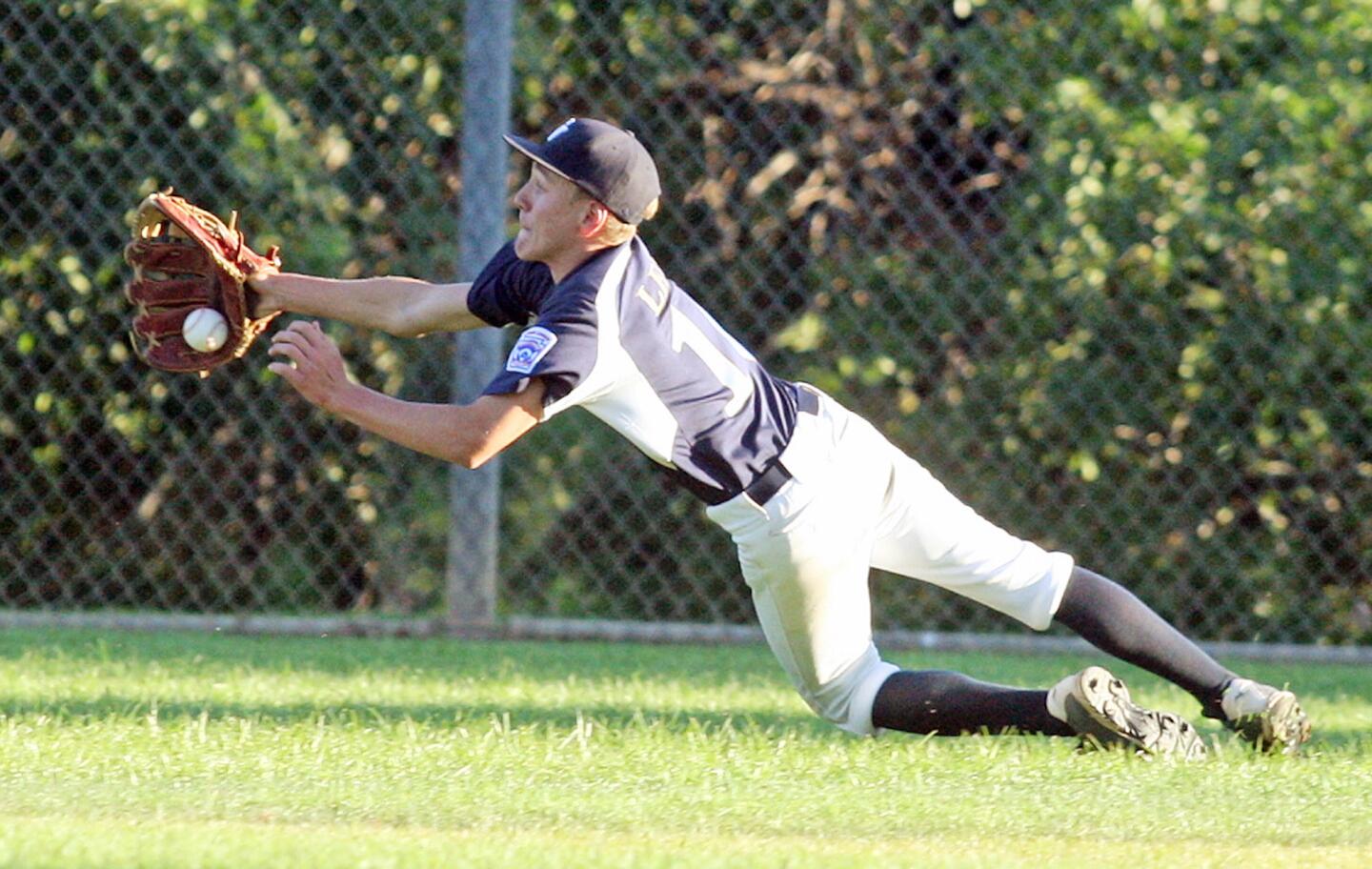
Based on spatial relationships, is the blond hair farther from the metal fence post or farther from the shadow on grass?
the metal fence post

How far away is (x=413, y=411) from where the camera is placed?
12.3ft

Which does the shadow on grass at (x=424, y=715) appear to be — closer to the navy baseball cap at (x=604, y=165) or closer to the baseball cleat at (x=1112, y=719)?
the baseball cleat at (x=1112, y=719)

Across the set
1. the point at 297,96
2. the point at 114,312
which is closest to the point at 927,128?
the point at 297,96

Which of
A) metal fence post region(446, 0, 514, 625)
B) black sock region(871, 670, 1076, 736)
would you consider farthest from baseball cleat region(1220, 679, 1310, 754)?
metal fence post region(446, 0, 514, 625)

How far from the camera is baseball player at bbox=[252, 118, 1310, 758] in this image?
3.74m

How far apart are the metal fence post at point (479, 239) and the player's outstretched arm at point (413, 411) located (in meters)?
2.46

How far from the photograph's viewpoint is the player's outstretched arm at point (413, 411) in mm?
3691

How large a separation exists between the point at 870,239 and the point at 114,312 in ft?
8.28

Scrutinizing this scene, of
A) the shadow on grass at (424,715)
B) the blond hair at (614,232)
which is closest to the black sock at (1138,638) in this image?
the shadow on grass at (424,715)

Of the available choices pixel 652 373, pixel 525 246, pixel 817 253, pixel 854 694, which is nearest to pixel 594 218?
pixel 525 246

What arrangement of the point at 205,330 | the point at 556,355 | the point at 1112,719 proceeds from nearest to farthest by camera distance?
1. the point at 556,355
2. the point at 1112,719
3. the point at 205,330

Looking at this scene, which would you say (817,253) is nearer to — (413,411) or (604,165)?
(604,165)

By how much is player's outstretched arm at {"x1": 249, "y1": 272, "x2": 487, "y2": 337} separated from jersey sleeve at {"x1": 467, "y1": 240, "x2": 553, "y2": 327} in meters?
0.05

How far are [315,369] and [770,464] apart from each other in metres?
0.91
